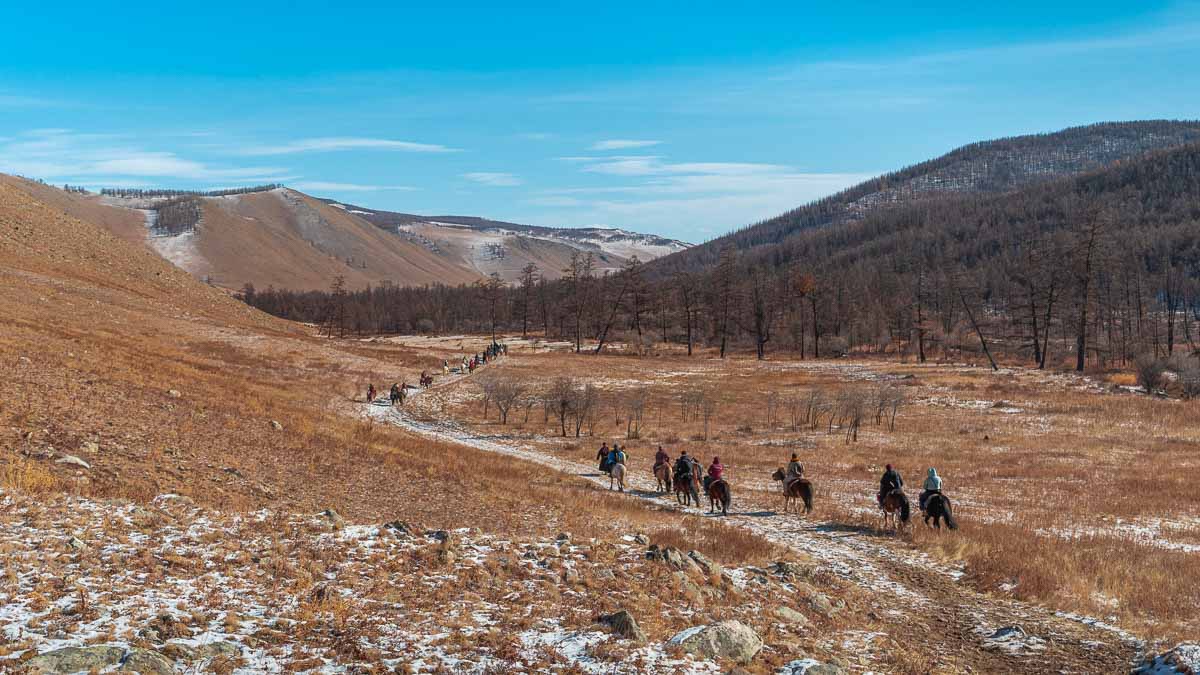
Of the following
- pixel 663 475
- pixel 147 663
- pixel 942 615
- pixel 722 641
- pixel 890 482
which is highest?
pixel 147 663

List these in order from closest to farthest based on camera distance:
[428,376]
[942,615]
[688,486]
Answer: [942,615]
[688,486]
[428,376]

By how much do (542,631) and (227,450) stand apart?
40.1ft

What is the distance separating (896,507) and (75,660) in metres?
17.7

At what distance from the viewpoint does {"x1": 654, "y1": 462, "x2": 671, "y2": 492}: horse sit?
24.7 metres

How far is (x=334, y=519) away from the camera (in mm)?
13641

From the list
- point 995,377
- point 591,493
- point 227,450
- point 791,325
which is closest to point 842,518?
point 591,493

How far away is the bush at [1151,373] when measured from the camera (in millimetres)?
48531

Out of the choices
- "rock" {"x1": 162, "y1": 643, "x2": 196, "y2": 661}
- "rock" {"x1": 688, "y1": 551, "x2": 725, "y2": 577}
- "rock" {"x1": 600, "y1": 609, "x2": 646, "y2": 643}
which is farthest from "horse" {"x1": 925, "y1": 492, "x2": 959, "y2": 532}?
"rock" {"x1": 162, "y1": 643, "x2": 196, "y2": 661}

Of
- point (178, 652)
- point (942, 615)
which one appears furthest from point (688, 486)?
point (178, 652)

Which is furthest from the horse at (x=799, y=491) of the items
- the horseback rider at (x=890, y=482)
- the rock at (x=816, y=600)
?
the rock at (x=816, y=600)

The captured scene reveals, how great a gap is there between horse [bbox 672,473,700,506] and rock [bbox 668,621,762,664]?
12.3m

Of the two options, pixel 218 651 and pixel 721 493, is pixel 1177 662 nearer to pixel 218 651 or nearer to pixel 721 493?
pixel 218 651

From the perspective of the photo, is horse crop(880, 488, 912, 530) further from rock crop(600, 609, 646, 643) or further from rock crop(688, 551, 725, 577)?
rock crop(600, 609, 646, 643)

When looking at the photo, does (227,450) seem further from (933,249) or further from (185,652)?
(933,249)
